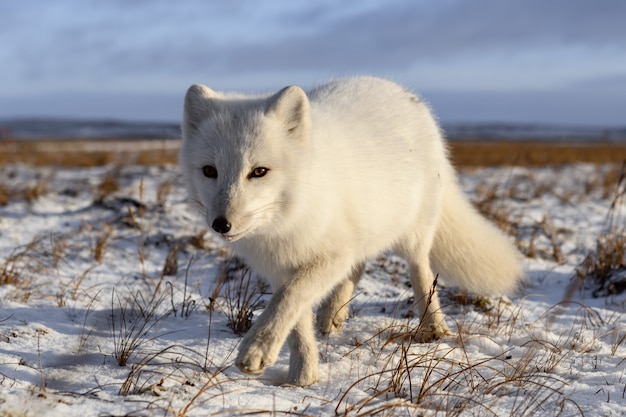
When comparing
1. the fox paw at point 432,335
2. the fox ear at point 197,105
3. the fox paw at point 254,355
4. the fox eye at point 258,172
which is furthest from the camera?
the fox paw at point 432,335

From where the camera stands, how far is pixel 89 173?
1021 centimetres

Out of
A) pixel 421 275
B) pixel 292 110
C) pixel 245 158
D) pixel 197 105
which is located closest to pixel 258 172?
pixel 245 158

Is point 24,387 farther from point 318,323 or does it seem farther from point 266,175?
point 318,323

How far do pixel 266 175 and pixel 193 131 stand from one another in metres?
0.52

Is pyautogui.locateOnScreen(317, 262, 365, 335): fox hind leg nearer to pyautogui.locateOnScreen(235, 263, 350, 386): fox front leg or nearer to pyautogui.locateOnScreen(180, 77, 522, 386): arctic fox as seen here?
pyautogui.locateOnScreen(180, 77, 522, 386): arctic fox

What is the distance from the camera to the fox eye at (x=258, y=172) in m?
2.48

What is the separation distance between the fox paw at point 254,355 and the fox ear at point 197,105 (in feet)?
3.36

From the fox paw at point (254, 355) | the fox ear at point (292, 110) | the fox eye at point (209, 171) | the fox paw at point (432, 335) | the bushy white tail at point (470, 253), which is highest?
the fox ear at point (292, 110)

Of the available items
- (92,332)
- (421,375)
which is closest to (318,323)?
(421,375)

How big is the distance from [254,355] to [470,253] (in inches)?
70.3

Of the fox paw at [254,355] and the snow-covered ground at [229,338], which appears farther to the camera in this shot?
the fox paw at [254,355]

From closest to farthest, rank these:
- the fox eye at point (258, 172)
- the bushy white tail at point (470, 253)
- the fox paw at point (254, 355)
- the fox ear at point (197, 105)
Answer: the fox paw at point (254, 355)
the fox eye at point (258, 172)
the fox ear at point (197, 105)
the bushy white tail at point (470, 253)

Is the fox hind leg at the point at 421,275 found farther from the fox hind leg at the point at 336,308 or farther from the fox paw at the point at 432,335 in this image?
the fox hind leg at the point at 336,308

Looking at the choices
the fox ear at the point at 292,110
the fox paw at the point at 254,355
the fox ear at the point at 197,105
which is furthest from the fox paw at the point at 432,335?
the fox ear at the point at 197,105
